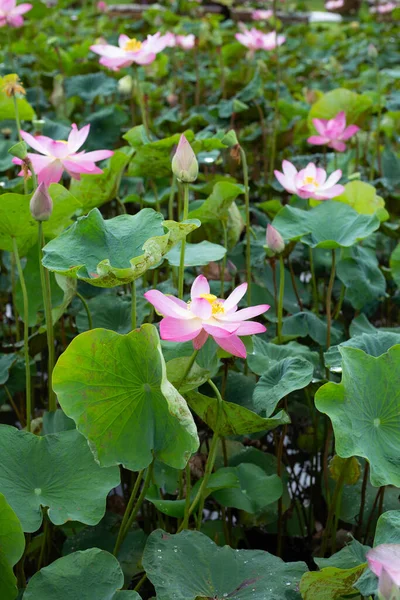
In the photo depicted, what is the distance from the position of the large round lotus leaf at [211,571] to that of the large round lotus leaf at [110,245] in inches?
11.8

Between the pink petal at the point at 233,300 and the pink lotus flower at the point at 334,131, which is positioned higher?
the pink petal at the point at 233,300

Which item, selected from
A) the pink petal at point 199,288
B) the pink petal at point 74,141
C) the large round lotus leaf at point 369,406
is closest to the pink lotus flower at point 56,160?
the pink petal at point 74,141

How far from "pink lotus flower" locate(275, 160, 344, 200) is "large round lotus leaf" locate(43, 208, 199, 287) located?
0.39 metres

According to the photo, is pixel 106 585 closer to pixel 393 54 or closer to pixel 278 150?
pixel 278 150

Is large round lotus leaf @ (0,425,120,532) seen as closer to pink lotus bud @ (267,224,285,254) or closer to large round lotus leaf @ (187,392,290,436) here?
large round lotus leaf @ (187,392,290,436)

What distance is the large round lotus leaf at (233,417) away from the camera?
2.85ft

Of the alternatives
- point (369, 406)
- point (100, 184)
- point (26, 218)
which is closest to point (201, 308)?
point (369, 406)

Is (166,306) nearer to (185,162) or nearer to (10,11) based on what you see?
(185,162)

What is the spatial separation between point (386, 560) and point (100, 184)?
892mm

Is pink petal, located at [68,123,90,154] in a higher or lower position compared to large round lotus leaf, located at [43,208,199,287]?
higher

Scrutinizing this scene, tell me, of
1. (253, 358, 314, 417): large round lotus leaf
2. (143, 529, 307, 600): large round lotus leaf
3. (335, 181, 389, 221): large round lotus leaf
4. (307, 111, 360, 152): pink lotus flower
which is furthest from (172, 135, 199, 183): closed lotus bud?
(307, 111, 360, 152): pink lotus flower

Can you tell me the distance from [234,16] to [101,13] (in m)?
1.29

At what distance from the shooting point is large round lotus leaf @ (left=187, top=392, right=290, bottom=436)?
2.85 feet

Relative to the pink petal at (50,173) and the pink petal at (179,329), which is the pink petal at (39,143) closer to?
the pink petal at (50,173)
